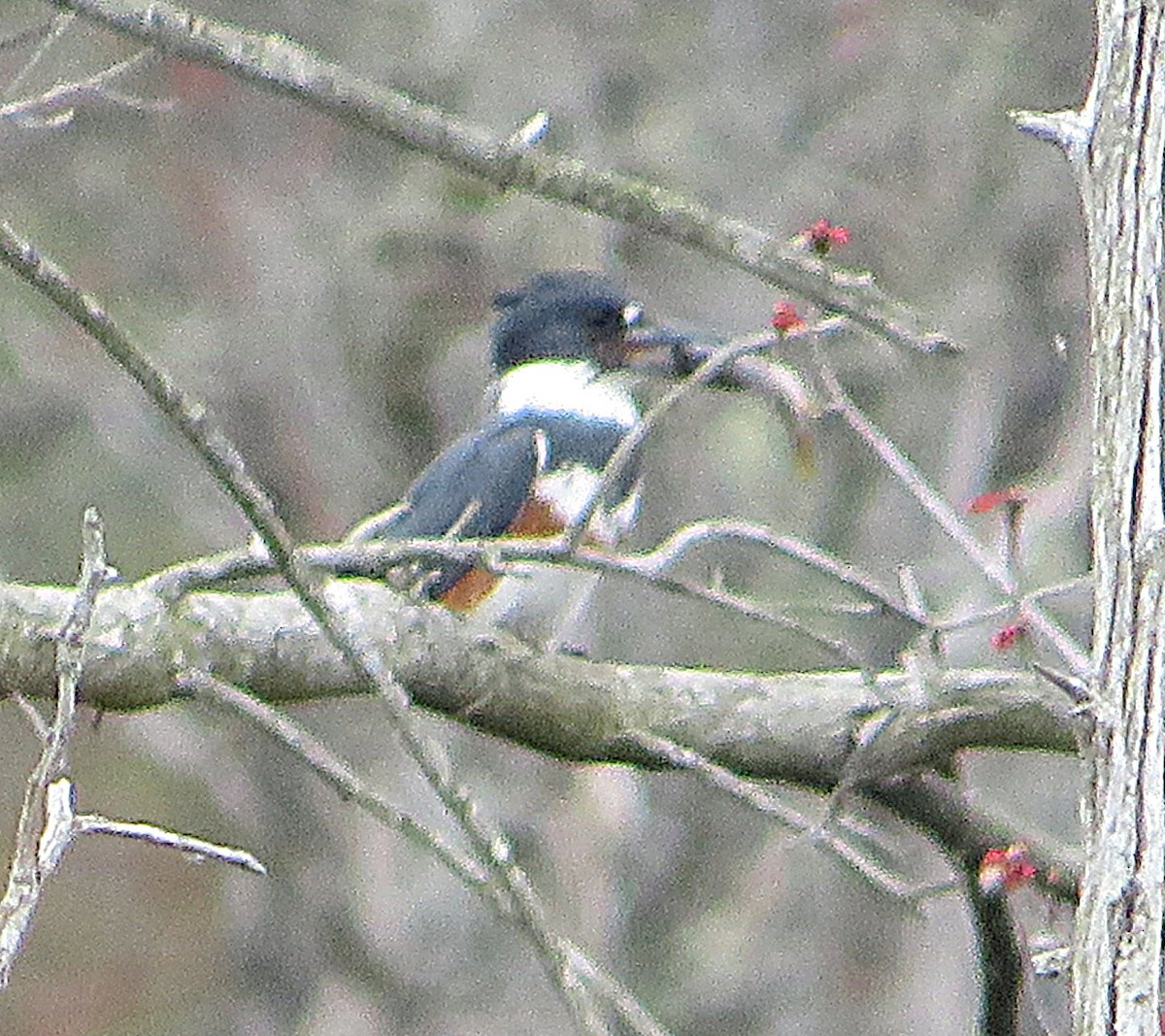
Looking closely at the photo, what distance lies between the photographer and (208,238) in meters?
5.35

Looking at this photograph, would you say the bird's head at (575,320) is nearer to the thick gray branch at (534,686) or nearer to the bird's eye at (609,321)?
the bird's eye at (609,321)

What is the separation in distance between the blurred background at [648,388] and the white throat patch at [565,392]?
0.53 meters

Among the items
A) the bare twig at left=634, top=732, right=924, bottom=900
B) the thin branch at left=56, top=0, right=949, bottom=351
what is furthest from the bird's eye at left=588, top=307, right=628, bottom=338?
the thin branch at left=56, top=0, right=949, bottom=351

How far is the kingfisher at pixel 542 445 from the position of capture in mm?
3715

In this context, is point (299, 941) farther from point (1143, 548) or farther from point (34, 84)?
point (1143, 548)

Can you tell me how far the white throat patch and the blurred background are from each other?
0.53 m

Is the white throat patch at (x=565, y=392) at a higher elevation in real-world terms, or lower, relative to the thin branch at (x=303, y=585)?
higher

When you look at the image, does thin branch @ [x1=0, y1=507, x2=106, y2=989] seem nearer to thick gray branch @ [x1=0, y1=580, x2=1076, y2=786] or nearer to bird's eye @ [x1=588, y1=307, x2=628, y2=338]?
thick gray branch @ [x1=0, y1=580, x2=1076, y2=786]

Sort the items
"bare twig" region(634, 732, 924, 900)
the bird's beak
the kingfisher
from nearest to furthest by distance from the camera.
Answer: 1. "bare twig" region(634, 732, 924, 900)
2. the kingfisher
3. the bird's beak

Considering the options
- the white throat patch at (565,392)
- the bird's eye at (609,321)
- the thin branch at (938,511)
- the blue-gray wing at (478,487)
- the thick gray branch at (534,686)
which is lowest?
the thick gray branch at (534,686)

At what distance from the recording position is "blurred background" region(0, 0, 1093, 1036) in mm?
4891

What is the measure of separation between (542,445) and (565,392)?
23 centimetres

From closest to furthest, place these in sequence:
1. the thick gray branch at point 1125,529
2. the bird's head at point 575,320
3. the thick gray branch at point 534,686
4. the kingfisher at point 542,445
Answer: the thick gray branch at point 1125,529
the thick gray branch at point 534,686
the kingfisher at point 542,445
the bird's head at point 575,320

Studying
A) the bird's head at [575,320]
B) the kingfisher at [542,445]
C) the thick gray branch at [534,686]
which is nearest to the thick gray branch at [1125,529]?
the thick gray branch at [534,686]
